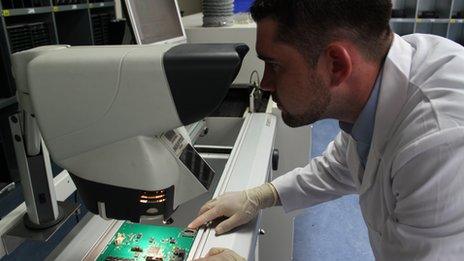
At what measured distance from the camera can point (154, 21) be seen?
1.62m

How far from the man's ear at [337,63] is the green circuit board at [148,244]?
0.55 m

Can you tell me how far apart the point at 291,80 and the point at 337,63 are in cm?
11

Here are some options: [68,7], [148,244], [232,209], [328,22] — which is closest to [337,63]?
[328,22]

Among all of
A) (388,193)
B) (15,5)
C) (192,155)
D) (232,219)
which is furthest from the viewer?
(15,5)

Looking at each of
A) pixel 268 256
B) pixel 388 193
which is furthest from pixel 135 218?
pixel 268 256

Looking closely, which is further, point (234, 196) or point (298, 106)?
point (234, 196)

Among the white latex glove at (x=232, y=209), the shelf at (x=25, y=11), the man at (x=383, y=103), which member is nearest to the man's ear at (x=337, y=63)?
the man at (x=383, y=103)

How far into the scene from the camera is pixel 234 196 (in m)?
1.08

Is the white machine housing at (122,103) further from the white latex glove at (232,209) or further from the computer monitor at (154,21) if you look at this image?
the computer monitor at (154,21)

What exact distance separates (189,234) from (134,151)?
1.70ft

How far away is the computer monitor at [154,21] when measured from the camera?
1.41 m

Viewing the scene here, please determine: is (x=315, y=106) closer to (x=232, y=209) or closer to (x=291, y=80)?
(x=291, y=80)

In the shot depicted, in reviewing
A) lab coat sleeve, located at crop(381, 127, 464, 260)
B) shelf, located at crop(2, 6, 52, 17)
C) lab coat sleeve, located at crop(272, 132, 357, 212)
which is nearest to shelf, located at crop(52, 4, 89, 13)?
shelf, located at crop(2, 6, 52, 17)

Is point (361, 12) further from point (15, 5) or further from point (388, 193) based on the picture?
point (15, 5)
